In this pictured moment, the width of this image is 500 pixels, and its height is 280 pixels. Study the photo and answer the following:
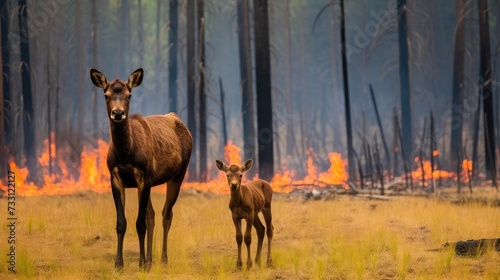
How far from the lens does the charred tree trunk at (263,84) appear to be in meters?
24.7

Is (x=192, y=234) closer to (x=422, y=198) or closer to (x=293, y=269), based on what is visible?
(x=293, y=269)

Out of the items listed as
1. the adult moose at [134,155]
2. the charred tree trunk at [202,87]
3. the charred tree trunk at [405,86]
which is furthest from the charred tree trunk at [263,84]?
the adult moose at [134,155]

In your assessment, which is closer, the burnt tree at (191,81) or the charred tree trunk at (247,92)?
the burnt tree at (191,81)

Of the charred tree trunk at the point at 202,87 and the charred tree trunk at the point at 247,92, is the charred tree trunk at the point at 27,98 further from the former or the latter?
the charred tree trunk at the point at 247,92

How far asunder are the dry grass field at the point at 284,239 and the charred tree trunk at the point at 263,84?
210 inches

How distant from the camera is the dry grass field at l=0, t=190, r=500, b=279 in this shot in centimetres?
1005

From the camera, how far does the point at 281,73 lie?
65625mm

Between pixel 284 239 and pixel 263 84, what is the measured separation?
38.4 feet

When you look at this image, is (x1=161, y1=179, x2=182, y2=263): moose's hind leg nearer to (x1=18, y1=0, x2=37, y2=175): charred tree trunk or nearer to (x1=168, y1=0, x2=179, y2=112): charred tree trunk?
(x1=18, y1=0, x2=37, y2=175): charred tree trunk

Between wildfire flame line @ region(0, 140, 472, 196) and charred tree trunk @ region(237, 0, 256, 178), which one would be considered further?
charred tree trunk @ region(237, 0, 256, 178)

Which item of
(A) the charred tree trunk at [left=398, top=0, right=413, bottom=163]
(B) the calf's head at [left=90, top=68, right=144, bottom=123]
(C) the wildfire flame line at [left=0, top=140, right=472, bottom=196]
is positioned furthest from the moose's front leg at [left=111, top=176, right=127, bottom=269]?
(A) the charred tree trunk at [left=398, top=0, right=413, bottom=163]

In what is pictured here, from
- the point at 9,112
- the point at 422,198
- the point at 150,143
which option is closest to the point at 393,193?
the point at 422,198

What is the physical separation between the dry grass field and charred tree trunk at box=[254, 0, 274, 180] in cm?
532

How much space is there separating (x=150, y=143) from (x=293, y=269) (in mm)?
2761
